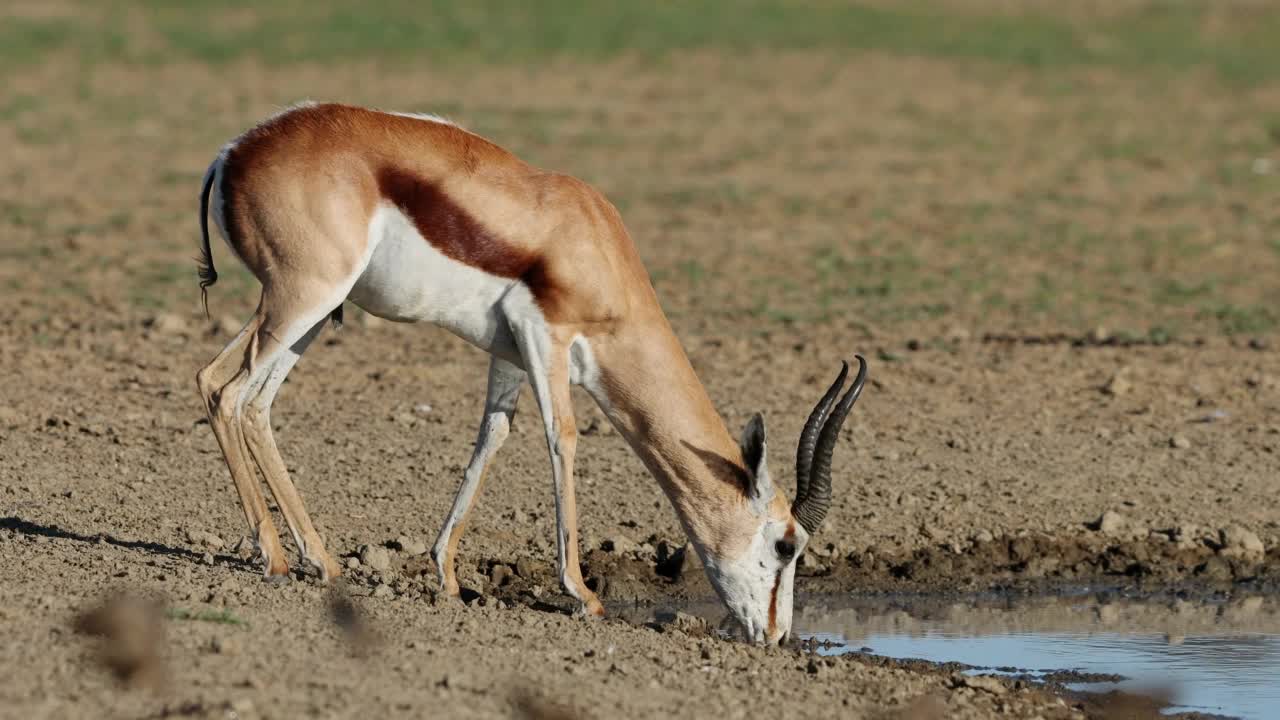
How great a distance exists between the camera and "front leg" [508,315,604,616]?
7523 mm

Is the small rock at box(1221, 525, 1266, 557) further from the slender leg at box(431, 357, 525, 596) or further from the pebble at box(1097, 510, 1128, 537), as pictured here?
the slender leg at box(431, 357, 525, 596)

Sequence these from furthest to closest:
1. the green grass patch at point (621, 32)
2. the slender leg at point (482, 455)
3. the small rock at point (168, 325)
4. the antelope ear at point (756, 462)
Answer: the green grass patch at point (621, 32) → the small rock at point (168, 325) → the slender leg at point (482, 455) → the antelope ear at point (756, 462)

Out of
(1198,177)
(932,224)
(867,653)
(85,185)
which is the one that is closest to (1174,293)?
(932,224)

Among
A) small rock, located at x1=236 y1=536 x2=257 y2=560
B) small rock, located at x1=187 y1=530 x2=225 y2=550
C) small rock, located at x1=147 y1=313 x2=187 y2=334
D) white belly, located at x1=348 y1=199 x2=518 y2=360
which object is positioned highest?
white belly, located at x1=348 y1=199 x2=518 y2=360

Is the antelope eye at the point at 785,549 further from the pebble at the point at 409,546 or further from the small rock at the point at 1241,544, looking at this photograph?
the small rock at the point at 1241,544

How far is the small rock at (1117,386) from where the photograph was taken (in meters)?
11.1

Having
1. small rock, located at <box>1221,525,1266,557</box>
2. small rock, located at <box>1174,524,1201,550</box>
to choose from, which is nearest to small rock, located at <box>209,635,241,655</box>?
small rock, located at <box>1174,524,1201,550</box>

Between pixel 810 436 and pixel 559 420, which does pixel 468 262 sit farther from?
pixel 810 436

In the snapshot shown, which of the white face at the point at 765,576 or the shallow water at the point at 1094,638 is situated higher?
the white face at the point at 765,576

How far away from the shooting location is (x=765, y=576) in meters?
7.59

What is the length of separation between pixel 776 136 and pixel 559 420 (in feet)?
48.2

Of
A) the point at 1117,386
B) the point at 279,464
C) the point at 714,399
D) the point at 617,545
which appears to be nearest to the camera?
the point at 279,464

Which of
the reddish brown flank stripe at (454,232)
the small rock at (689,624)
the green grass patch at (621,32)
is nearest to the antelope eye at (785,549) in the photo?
the small rock at (689,624)

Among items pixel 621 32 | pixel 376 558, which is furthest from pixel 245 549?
pixel 621 32
